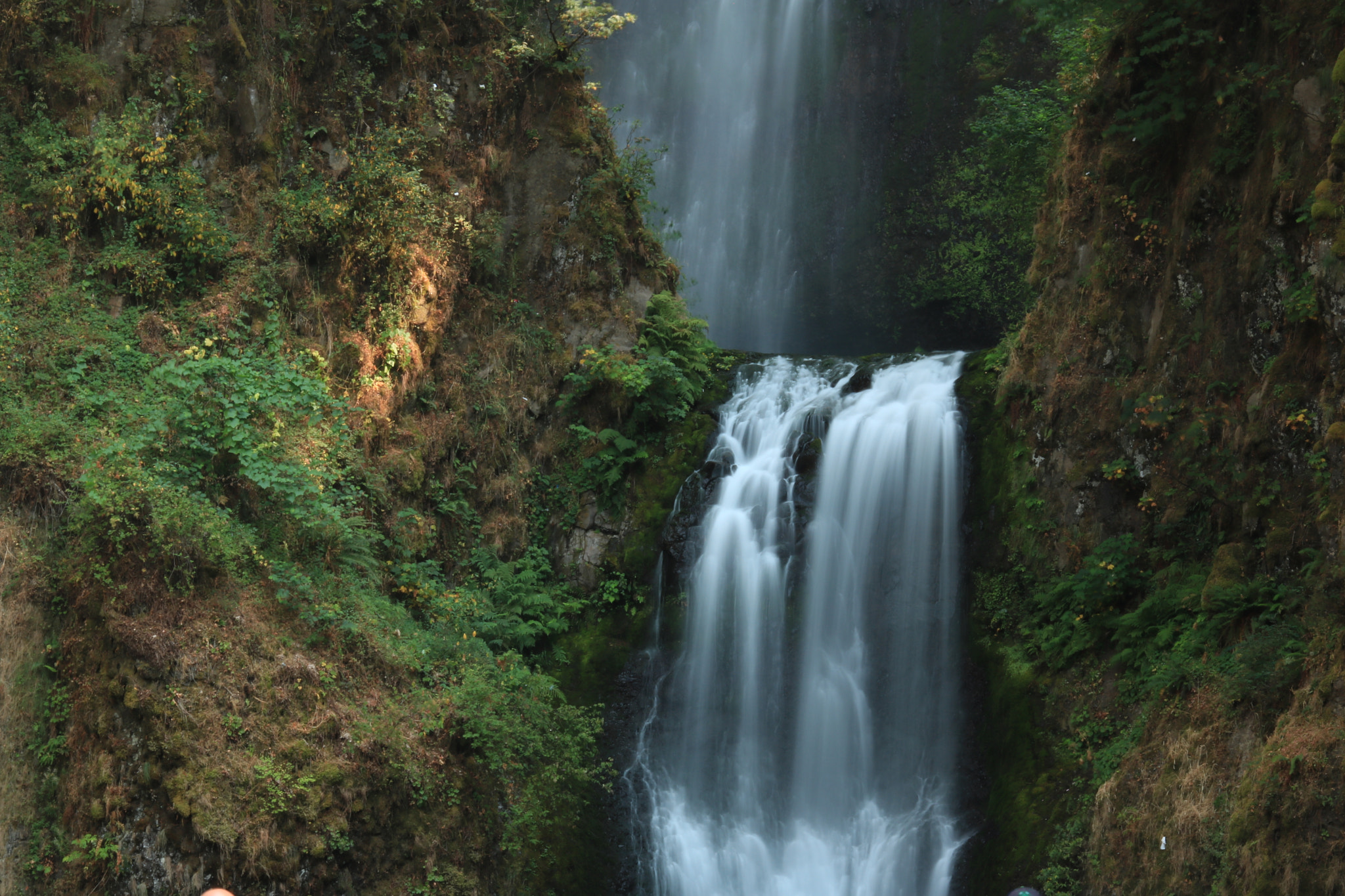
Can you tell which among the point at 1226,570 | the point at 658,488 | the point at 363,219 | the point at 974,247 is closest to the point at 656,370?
the point at 658,488

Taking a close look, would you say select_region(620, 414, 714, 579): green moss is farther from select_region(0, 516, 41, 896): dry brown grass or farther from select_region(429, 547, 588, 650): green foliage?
select_region(0, 516, 41, 896): dry brown grass

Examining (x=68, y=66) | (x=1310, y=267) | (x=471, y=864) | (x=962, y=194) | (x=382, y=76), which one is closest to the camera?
(x=1310, y=267)

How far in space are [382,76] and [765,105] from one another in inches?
511

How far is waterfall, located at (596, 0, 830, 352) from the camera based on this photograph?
23.1 metres

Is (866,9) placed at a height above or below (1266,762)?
above

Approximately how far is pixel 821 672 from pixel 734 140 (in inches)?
656

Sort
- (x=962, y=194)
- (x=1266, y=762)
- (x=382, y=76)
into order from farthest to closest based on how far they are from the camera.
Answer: (x=962, y=194), (x=382, y=76), (x=1266, y=762)

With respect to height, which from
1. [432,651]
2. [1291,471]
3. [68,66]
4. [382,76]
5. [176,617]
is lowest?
[432,651]

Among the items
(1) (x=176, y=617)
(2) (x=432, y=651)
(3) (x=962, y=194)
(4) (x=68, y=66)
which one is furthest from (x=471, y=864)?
(3) (x=962, y=194)

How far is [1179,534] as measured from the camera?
8.85 meters

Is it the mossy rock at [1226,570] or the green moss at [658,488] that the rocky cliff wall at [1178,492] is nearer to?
the mossy rock at [1226,570]

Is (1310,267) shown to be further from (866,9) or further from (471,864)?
(866,9)

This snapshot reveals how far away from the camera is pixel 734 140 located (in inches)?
939

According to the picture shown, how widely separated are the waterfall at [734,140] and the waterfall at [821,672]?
10.4 meters
